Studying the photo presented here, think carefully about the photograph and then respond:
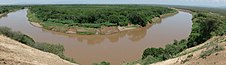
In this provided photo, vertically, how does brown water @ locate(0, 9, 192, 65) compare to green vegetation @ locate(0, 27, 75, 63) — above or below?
below

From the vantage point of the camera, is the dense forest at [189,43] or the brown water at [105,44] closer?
the dense forest at [189,43]

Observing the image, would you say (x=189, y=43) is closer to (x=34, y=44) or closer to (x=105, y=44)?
(x=105, y=44)

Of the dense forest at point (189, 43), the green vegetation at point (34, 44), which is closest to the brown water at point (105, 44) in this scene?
the green vegetation at point (34, 44)

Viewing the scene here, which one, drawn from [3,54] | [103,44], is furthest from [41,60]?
[103,44]

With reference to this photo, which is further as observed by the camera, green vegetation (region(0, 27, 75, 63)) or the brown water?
the brown water

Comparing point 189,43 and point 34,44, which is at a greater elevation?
point 34,44

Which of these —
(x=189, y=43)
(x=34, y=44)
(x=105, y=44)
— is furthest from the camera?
(x=105, y=44)

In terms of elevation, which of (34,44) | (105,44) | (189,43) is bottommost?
(105,44)

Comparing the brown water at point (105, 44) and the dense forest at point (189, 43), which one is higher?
the dense forest at point (189, 43)

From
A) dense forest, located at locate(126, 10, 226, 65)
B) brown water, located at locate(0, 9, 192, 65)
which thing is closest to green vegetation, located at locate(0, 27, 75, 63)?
brown water, located at locate(0, 9, 192, 65)

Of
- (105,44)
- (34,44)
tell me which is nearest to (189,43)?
(105,44)

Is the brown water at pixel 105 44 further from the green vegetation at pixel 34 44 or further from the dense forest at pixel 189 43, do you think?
the dense forest at pixel 189 43

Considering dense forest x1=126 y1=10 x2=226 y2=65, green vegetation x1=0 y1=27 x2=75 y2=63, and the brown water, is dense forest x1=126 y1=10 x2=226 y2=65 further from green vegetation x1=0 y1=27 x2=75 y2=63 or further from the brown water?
green vegetation x1=0 y1=27 x2=75 y2=63
